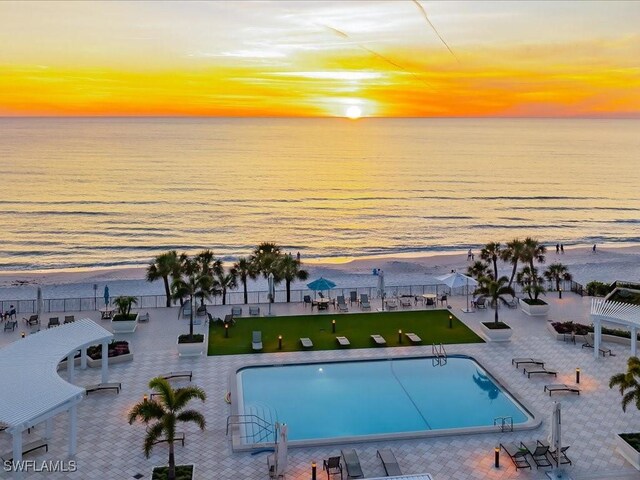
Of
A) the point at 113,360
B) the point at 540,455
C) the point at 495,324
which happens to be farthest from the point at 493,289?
the point at 113,360

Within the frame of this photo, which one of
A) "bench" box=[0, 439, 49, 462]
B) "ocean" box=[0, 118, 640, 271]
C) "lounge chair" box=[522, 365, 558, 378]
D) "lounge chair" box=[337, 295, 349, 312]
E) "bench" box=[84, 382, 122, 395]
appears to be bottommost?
"bench" box=[0, 439, 49, 462]

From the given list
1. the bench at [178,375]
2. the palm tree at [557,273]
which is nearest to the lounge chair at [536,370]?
the palm tree at [557,273]

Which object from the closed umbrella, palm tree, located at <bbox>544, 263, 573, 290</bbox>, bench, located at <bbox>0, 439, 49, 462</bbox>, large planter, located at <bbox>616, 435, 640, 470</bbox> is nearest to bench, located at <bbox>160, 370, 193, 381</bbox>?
bench, located at <bbox>0, 439, 49, 462</bbox>

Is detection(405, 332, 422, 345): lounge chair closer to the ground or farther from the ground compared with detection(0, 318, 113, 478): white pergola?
closer to the ground

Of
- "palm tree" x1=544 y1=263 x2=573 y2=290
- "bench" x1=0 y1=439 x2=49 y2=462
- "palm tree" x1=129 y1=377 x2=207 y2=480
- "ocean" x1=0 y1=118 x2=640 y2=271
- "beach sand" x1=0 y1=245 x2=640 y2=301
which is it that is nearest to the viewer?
"palm tree" x1=129 y1=377 x2=207 y2=480

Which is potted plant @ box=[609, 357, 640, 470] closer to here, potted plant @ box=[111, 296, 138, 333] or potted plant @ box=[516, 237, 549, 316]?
potted plant @ box=[516, 237, 549, 316]

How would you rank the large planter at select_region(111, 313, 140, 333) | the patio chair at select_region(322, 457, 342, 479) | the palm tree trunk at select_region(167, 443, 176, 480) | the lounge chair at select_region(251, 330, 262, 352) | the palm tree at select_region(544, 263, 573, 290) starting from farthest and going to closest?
the palm tree at select_region(544, 263, 573, 290)
the large planter at select_region(111, 313, 140, 333)
the lounge chair at select_region(251, 330, 262, 352)
the patio chair at select_region(322, 457, 342, 479)
the palm tree trunk at select_region(167, 443, 176, 480)

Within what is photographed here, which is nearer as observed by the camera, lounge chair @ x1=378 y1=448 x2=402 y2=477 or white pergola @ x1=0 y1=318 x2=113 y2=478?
white pergola @ x1=0 y1=318 x2=113 y2=478
